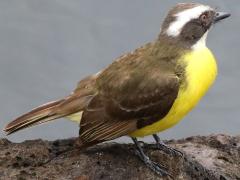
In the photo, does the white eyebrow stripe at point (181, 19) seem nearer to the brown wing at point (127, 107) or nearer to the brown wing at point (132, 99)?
the brown wing at point (132, 99)

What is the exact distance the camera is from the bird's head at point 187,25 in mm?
9234

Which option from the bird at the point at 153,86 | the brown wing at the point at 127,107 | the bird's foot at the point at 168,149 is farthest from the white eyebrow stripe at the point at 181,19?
the bird's foot at the point at 168,149

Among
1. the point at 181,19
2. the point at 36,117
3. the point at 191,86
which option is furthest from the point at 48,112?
the point at 181,19

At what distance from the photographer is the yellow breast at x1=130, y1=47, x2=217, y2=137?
29.6 feet

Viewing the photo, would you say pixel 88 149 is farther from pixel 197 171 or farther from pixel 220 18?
pixel 220 18

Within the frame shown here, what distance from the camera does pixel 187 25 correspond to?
926 centimetres

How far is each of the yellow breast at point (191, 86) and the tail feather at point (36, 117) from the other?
87 cm

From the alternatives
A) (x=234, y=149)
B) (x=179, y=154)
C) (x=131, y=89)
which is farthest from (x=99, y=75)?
(x=234, y=149)

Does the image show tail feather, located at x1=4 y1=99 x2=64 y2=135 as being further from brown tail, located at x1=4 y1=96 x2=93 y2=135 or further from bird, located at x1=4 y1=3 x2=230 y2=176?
bird, located at x1=4 y1=3 x2=230 y2=176

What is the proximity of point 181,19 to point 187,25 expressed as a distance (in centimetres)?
9

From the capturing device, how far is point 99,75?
31.0 feet

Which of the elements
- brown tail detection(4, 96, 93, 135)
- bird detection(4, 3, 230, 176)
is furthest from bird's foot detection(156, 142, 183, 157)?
brown tail detection(4, 96, 93, 135)

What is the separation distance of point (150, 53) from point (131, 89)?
16.3 inches

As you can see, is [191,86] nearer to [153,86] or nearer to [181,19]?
[153,86]
